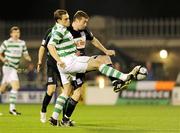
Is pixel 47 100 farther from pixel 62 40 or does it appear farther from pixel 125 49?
pixel 125 49

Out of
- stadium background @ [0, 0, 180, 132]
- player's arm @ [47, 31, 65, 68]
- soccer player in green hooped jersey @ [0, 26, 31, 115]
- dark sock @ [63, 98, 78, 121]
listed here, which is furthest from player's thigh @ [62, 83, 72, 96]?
soccer player in green hooped jersey @ [0, 26, 31, 115]

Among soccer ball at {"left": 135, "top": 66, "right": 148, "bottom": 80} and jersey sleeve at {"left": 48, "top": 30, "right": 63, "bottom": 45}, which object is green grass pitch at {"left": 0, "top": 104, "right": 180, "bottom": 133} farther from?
jersey sleeve at {"left": 48, "top": 30, "right": 63, "bottom": 45}

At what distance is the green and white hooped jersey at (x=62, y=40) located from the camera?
16477mm

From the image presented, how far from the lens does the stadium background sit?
1017 inches

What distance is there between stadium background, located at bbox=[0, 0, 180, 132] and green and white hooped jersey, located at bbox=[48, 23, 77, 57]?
1.65 meters

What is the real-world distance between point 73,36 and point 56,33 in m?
0.81

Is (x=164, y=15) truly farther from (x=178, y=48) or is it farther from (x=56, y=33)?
(x=56, y=33)

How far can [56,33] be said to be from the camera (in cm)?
1650

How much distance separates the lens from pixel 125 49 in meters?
41.6

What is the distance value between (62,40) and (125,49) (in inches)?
985

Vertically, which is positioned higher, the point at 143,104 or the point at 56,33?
the point at 56,33

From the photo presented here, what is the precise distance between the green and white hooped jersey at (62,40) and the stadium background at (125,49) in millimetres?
1654

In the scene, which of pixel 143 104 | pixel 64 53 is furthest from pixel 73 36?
pixel 143 104

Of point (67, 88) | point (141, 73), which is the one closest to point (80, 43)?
point (67, 88)
